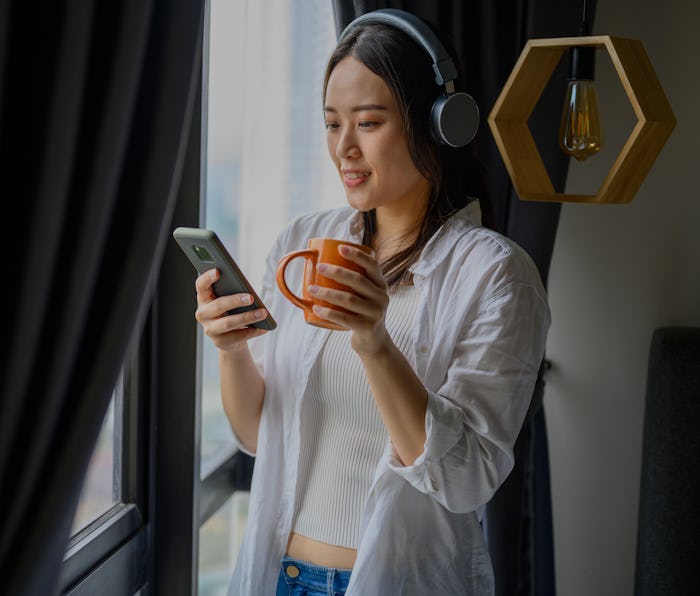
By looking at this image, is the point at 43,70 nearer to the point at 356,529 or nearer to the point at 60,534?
the point at 60,534

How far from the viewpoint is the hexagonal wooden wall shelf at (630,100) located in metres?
1.48

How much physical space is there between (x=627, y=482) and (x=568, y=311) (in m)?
0.46

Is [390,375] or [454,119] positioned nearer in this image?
[390,375]

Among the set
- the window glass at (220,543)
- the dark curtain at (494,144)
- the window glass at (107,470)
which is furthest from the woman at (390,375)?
the window glass at (220,543)

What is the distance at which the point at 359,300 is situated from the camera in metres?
1.10

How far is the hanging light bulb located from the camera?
1.52m

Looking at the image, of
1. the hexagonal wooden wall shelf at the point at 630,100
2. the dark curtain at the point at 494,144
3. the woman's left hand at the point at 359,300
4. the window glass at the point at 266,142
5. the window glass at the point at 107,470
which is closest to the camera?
the woman's left hand at the point at 359,300

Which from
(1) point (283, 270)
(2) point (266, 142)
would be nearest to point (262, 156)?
(2) point (266, 142)

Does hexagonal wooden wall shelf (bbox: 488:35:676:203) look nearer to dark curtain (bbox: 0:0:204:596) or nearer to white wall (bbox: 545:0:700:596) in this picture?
white wall (bbox: 545:0:700:596)

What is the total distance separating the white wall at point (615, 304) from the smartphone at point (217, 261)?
1222mm

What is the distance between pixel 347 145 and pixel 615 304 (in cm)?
119

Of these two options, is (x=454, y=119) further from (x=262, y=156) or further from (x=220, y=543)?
(x=220, y=543)

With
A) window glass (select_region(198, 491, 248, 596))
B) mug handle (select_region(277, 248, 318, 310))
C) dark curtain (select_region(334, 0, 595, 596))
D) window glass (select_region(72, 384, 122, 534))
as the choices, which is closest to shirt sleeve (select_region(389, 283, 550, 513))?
mug handle (select_region(277, 248, 318, 310))

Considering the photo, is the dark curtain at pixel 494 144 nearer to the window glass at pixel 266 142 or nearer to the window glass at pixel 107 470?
the window glass at pixel 266 142
